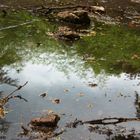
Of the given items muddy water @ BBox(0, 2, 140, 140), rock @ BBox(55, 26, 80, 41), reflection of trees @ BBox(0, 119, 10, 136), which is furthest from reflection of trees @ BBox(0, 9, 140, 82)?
reflection of trees @ BBox(0, 119, 10, 136)

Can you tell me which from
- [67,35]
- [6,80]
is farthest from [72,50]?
[6,80]

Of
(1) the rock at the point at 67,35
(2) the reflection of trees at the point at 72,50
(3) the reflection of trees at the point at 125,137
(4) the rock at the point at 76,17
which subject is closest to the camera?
(3) the reflection of trees at the point at 125,137

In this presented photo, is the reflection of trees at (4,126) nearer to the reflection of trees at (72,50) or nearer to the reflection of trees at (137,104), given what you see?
the reflection of trees at (137,104)

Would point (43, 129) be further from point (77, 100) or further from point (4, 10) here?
point (4, 10)

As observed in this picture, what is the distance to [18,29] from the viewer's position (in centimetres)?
1459

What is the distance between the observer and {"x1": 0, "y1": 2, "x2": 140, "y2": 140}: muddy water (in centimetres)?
846

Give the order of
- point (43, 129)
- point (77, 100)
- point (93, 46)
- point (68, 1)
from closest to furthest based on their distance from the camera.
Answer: point (43, 129) < point (77, 100) < point (93, 46) < point (68, 1)

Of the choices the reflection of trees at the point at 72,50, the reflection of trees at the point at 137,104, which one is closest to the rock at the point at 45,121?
the reflection of trees at the point at 137,104

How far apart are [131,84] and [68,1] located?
1062 centimetres

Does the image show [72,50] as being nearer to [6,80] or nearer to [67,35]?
[67,35]

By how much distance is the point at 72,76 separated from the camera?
1098 cm

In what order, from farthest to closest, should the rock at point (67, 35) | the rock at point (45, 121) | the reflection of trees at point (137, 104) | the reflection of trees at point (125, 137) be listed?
the rock at point (67, 35), the reflection of trees at point (137, 104), the rock at point (45, 121), the reflection of trees at point (125, 137)

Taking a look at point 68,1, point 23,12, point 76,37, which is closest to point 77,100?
point 76,37

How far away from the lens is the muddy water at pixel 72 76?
27.8 feet
